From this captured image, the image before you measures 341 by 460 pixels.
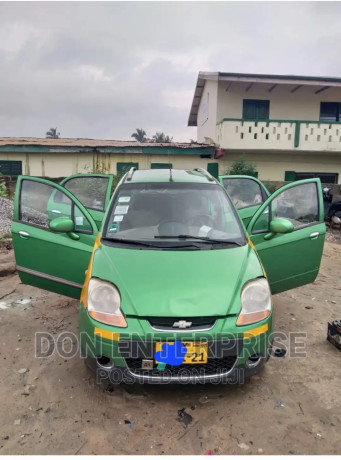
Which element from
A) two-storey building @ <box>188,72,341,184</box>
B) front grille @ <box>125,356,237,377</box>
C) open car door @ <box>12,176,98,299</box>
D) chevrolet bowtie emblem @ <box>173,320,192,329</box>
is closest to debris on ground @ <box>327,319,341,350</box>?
front grille @ <box>125,356,237,377</box>

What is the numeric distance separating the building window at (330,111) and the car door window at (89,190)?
14.3m

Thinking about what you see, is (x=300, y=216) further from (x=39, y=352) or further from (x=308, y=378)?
(x=39, y=352)

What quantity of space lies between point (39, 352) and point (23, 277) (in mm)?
761

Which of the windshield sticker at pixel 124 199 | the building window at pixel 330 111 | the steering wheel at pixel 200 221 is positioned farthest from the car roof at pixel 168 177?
the building window at pixel 330 111

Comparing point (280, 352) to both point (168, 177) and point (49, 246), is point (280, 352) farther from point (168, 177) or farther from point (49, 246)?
point (49, 246)

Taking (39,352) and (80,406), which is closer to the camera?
(80,406)

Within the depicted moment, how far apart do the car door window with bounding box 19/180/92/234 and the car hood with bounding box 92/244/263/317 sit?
0.84 metres

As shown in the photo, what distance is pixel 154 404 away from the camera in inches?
97.1

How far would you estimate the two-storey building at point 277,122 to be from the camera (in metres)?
13.7

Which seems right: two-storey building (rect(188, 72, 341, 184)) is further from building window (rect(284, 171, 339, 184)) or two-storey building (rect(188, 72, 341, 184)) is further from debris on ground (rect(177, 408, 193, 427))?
debris on ground (rect(177, 408, 193, 427))

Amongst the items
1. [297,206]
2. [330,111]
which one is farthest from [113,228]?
[330,111]

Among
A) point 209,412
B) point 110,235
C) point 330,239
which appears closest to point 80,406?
point 209,412

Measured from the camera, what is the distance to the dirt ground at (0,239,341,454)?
209 centimetres

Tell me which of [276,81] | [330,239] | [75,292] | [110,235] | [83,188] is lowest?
[330,239]
